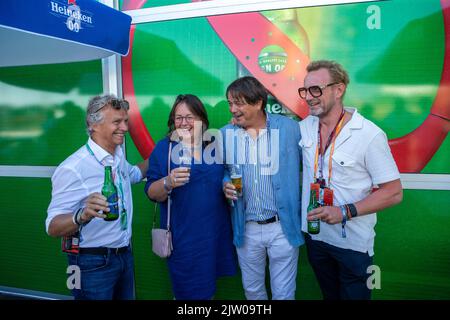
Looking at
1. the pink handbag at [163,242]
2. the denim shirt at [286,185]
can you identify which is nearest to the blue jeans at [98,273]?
→ the pink handbag at [163,242]

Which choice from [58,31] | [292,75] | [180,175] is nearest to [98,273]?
[180,175]

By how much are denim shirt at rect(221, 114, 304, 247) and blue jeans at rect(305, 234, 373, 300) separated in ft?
0.49

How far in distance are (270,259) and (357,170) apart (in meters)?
0.83

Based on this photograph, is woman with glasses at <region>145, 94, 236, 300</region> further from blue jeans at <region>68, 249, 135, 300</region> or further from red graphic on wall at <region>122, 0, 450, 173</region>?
red graphic on wall at <region>122, 0, 450, 173</region>

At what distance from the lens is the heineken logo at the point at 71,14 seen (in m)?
1.96

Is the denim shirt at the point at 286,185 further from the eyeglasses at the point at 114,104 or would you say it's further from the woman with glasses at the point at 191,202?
the eyeglasses at the point at 114,104

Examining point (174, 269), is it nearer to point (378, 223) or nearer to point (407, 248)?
point (378, 223)

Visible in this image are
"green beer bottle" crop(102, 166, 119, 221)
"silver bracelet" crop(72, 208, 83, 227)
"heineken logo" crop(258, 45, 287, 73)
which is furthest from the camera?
"heineken logo" crop(258, 45, 287, 73)

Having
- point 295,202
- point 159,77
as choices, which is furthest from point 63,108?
point 295,202

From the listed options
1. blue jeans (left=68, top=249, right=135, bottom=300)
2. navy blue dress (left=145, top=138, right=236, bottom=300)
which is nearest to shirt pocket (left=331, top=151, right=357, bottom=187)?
navy blue dress (left=145, top=138, right=236, bottom=300)

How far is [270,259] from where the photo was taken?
224cm

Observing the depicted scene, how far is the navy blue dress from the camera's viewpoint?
213 centimetres

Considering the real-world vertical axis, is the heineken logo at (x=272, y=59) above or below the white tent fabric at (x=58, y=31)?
below

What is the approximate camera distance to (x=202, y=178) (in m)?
2.13
